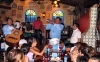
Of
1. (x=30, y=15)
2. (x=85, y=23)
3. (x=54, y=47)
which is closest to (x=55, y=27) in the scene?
(x=85, y=23)

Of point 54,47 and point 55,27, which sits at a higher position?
point 55,27

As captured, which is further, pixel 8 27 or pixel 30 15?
pixel 30 15

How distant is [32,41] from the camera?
4.80 metres

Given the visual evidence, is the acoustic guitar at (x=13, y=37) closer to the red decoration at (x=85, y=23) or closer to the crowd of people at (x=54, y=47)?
the crowd of people at (x=54, y=47)

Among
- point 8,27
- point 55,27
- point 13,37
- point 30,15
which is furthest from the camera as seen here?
point 30,15

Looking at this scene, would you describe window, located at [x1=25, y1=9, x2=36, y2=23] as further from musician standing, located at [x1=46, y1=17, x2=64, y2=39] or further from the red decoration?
musician standing, located at [x1=46, y1=17, x2=64, y2=39]

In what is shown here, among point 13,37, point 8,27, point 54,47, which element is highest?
point 8,27

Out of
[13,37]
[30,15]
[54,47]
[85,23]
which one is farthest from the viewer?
[30,15]

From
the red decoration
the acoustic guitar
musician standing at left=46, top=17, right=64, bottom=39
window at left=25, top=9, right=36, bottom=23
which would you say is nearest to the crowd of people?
musician standing at left=46, top=17, right=64, bottom=39

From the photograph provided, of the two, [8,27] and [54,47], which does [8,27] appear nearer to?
[8,27]

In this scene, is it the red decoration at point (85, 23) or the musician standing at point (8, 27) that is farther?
the red decoration at point (85, 23)

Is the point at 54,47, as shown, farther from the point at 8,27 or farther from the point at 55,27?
the point at 8,27

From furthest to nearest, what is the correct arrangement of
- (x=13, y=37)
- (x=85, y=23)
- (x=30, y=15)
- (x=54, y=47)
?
(x=30, y=15) → (x=85, y=23) → (x=13, y=37) → (x=54, y=47)

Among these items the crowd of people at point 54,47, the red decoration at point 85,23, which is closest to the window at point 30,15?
the red decoration at point 85,23
